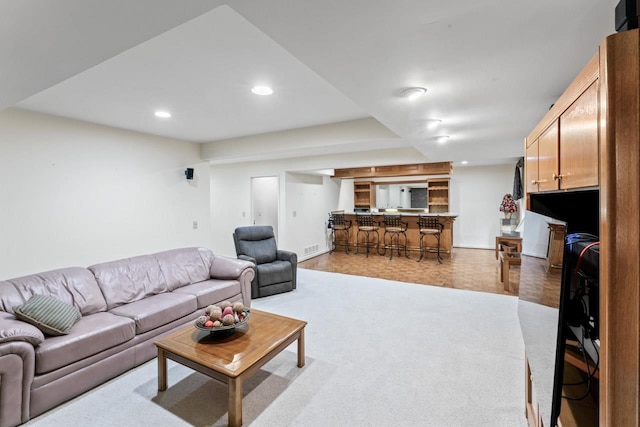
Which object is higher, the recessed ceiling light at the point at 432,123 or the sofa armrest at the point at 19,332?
the recessed ceiling light at the point at 432,123

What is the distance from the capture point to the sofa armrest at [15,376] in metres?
1.67

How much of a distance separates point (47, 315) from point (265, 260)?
Answer: 8.71 feet

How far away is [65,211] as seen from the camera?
10.9 ft

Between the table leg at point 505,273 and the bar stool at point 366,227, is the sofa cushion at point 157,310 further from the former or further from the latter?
the bar stool at point 366,227

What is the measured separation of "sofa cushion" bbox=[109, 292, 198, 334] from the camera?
96.0 inches

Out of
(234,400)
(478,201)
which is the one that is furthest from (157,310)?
(478,201)

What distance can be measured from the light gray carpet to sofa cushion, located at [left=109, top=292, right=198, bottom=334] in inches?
13.9

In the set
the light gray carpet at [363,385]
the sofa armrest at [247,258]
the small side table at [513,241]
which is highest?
the small side table at [513,241]

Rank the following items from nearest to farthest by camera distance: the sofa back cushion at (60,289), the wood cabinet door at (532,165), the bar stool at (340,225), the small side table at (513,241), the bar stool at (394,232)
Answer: the wood cabinet door at (532,165), the sofa back cushion at (60,289), the small side table at (513,241), the bar stool at (394,232), the bar stool at (340,225)

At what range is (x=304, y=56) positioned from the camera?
1.55 m

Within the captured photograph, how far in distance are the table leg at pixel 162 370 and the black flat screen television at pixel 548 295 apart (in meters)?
2.19

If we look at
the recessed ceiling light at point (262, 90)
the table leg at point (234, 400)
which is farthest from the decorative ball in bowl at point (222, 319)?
the recessed ceiling light at point (262, 90)

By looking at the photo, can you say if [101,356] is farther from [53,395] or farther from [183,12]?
[183,12]

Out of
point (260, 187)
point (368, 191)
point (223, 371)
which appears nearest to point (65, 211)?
point (223, 371)
